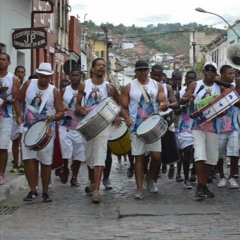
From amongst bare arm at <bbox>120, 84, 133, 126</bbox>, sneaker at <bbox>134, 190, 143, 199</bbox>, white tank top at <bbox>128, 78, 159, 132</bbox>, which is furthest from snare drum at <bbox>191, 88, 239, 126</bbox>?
sneaker at <bbox>134, 190, 143, 199</bbox>

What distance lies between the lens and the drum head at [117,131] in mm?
10828

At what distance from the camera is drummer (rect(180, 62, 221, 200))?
33.1 ft

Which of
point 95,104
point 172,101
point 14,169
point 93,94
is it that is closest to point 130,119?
point 95,104

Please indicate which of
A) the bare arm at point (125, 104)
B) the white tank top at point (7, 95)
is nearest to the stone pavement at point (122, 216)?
the bare arm at point (125, 104)

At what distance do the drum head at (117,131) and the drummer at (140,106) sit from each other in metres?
0.58

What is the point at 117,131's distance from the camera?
10.9 metres

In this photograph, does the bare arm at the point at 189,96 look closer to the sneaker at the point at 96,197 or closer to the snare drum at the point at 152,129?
the snare drum at the point at 152,129

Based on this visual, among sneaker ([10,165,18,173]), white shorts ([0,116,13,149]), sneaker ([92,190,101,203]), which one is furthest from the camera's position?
sneaker ([10,165,18,173])

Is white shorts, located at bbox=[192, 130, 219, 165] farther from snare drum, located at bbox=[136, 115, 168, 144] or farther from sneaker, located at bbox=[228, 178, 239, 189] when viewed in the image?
sneaker, located at bbox=[228, 178, 239, 189]

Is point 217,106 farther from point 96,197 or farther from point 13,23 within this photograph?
point 13,23

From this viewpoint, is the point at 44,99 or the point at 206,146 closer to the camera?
the point at 44,99

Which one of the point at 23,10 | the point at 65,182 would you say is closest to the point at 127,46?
the point at 23,10

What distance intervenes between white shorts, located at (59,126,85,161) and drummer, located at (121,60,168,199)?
1526mm

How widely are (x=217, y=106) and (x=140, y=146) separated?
1.20 metres
